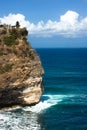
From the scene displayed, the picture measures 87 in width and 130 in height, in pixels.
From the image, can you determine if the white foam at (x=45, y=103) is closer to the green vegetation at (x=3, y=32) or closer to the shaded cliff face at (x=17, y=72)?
the shaded cliff face at (x=17, y=72)

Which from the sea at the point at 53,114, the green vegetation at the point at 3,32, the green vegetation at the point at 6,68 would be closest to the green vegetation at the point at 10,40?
the green vegetation at the point at 3,32

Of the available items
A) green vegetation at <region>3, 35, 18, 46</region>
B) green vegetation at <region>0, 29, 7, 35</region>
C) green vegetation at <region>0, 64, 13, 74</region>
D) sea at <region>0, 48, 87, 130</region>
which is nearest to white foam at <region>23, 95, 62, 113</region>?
sea at <region>0, 48, 87, 130</region>

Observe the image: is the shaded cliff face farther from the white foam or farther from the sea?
the sea

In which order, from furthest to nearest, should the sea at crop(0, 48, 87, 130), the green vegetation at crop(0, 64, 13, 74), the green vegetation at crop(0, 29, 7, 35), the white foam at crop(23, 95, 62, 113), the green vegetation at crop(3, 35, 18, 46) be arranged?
the green vegetation at crop(0, 29, 7, 35) → the green vegetation at crop(3, 35, 18, 46) → the white foam at crop(23, 95, 62, 113) → the green vegetation at crop(0, 64, 13, 74) → the sea at crop(0, 48, 87, 130)

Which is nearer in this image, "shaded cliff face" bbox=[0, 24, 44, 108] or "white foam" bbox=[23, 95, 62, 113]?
"shaded cliff face" bbox=[0, 24, 44, 108]

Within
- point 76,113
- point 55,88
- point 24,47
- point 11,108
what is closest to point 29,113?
point 11,108

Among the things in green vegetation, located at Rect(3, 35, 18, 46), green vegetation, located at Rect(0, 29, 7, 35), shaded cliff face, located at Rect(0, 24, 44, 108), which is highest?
green vegetation, located at Rect(0, 29, 7, 35)

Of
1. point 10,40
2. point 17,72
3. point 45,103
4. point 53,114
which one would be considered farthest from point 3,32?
point 53,114

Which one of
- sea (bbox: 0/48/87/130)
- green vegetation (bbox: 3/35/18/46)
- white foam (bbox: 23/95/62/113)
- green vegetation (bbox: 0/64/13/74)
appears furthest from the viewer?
green vegetation (bbox: 3/35/18/46)

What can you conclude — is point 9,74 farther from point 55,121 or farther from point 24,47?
point 55,121

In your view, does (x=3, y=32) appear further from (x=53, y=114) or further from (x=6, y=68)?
(x=53, y=114)
